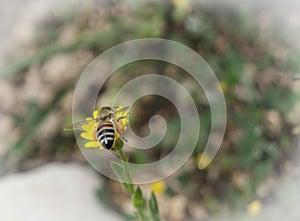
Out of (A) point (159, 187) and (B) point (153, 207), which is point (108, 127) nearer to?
(B) point (153, 207)

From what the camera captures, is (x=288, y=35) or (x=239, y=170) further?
(x=288, y=35)

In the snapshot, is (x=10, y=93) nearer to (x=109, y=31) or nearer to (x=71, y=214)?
(x=109, y=31)

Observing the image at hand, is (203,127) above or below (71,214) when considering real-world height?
above

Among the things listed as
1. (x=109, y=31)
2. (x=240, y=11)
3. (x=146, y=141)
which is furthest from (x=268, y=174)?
(x=109, y=31)

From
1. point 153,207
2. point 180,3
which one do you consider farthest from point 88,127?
point 180,3

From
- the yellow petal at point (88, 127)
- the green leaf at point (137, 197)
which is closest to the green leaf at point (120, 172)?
the green leaf at point (137, 197)

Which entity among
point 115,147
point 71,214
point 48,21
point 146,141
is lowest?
point 115,147

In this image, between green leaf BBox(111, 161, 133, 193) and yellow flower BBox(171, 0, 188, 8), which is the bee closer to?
green leaf BBox(111, 161, 133, 193)

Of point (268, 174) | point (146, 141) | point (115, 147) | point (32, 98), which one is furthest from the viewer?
point (32, 98)
